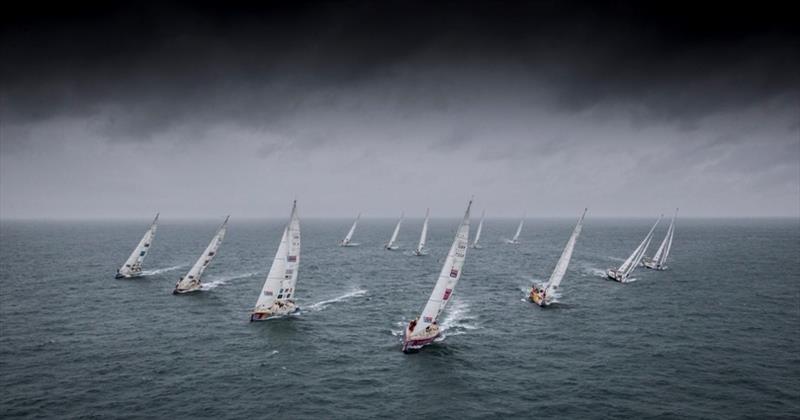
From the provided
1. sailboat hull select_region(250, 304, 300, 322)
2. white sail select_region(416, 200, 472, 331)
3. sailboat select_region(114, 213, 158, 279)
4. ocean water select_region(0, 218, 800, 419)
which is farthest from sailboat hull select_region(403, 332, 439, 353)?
sailboat select_region(114, 213, 158, 279)

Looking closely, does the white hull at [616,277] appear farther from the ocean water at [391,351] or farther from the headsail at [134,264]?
the headsail at [134,264]

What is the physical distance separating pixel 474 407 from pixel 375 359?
1476cm

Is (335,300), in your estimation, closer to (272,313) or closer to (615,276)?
(272,313)

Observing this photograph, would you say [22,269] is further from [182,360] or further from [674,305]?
[674,305]

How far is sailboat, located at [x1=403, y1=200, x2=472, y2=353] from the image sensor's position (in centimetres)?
5438

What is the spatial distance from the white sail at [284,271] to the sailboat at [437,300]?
75.9ft

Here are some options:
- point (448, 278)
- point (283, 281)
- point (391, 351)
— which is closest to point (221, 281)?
point (283, 281)

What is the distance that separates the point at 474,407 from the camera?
133 ft

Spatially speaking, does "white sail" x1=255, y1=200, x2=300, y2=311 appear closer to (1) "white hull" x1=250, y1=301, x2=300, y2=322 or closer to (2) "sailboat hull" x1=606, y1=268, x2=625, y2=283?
(1) "white hull" x1=250, y1=301, x2=300, y2=322

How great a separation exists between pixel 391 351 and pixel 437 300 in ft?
29.0

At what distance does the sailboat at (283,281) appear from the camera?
6662 cm

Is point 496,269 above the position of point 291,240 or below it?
below

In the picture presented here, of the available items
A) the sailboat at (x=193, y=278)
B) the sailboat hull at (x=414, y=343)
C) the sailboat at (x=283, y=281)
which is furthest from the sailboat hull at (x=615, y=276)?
the sailboat at (x=193, y=278)

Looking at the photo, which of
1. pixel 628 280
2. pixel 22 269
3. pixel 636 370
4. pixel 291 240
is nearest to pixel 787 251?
pixel 628 280
